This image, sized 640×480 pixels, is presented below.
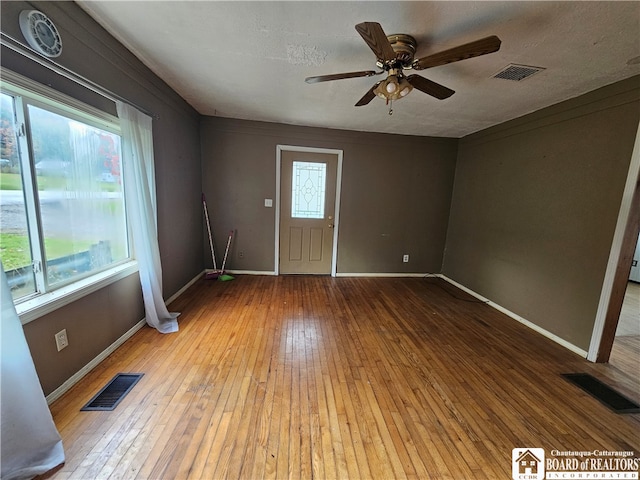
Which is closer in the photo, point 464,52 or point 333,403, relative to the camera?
point 464,52

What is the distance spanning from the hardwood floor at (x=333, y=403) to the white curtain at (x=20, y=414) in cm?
12

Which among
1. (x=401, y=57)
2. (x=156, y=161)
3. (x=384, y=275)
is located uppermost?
(x=401, y=57)

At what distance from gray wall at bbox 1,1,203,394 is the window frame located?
51mm

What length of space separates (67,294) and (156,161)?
154 cm

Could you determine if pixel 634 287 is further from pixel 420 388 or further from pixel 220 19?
pixel 220 19

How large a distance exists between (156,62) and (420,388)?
335 centimetres

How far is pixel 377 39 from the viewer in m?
1.40

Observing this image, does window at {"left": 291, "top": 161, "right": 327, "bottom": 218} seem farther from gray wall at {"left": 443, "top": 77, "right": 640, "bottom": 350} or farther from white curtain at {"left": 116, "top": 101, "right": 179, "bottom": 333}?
gray wall at {"left": 443, "top": 77, "right": 640, "bottom": 350}

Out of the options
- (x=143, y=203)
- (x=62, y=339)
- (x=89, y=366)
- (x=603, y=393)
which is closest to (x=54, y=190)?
(x=143, y=203)

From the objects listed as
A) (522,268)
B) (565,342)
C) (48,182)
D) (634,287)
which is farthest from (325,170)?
(634,287)

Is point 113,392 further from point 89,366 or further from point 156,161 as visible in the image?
point 156,161

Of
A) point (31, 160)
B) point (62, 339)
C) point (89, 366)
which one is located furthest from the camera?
point (89, 366)

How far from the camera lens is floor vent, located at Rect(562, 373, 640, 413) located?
1758mm

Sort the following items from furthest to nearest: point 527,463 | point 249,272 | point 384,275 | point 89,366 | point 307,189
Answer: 1. point 384,275
2. point 249,272
3. point 307,189
4. point 89,366
5. point 527,463
